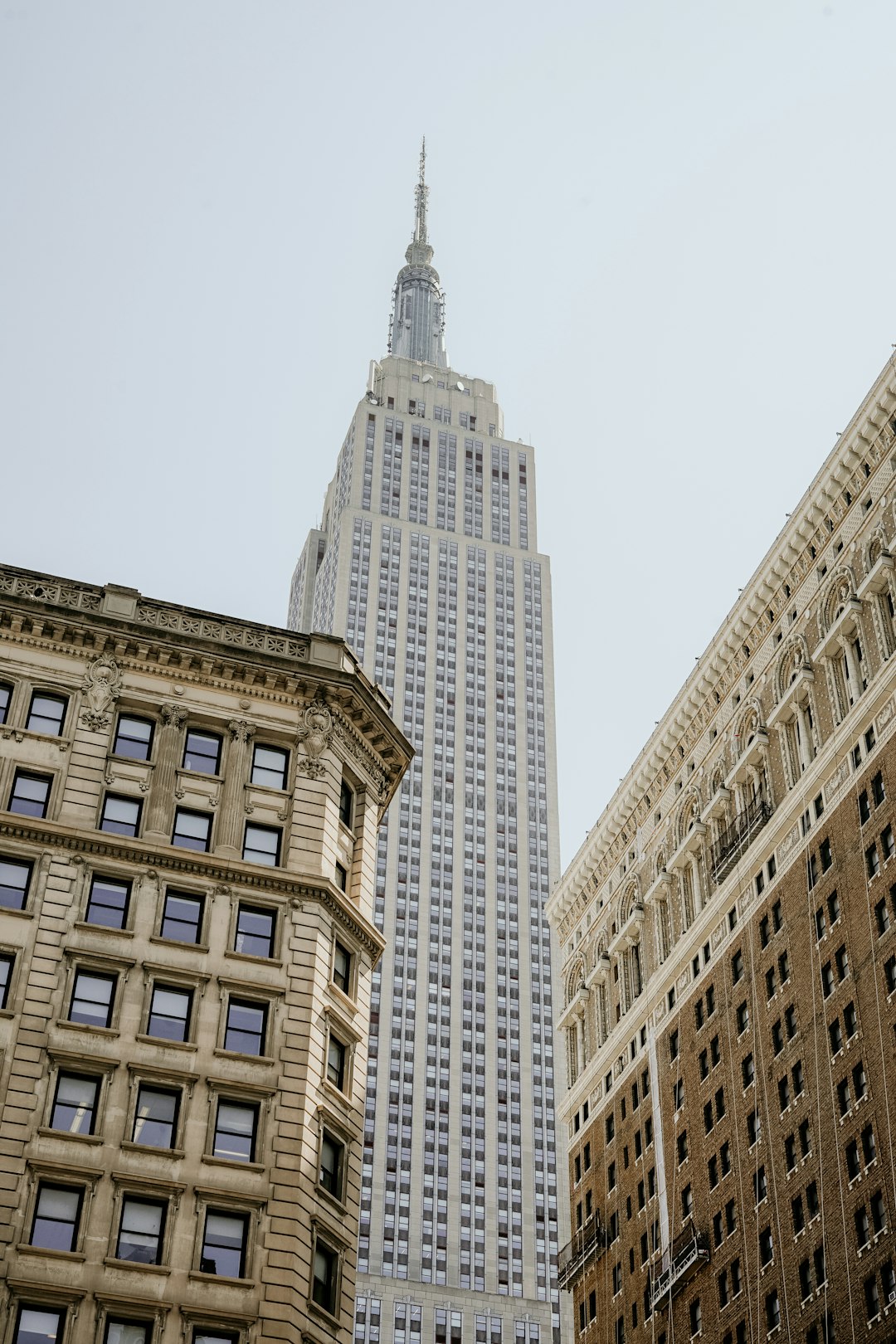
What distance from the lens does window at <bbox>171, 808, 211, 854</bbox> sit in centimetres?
5962

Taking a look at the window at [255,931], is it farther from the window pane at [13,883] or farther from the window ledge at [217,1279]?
the window ledge at [217,1279]

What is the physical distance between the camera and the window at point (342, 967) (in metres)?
60.0

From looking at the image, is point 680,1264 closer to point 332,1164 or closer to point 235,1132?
point 332,1164

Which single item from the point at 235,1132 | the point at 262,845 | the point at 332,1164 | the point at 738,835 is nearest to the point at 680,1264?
the point at 738,835

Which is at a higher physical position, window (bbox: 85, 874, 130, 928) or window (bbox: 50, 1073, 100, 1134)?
window (bbox: 85, 874, 130, 928)

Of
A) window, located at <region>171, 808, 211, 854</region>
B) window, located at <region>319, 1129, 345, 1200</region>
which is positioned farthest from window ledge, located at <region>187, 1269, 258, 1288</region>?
window, located at <region>171, 808, 211, 854</region>

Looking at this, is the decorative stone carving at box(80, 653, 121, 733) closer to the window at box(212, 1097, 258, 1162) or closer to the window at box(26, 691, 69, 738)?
the window at box(26, 691, 69, 738)

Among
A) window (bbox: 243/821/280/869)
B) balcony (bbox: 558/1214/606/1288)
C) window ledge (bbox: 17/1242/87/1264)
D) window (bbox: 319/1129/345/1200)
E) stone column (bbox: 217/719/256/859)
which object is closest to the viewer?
window ledge (bbox: 17/1242/87/1264)

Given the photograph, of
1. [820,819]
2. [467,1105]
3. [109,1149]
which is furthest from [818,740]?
[467,1105]

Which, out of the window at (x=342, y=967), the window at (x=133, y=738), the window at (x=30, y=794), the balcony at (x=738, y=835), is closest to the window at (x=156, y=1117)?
the window at (x=342, y=967)

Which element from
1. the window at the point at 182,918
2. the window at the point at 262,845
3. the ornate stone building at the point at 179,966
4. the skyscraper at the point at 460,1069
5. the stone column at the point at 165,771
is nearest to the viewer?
the ornate stone building at the point at 179,966

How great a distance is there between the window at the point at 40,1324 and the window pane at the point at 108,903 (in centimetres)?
1206

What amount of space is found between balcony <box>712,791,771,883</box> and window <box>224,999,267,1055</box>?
141 feet

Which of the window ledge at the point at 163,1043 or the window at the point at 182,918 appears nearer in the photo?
the window ledge at the point at 163,1043
